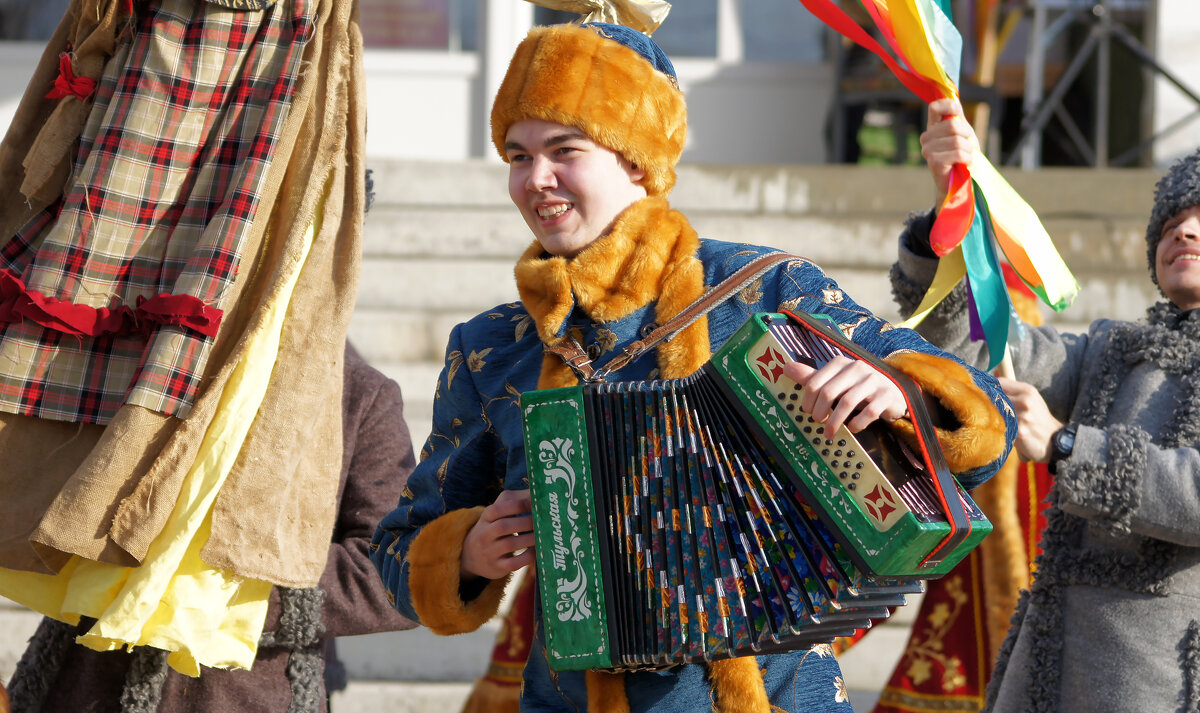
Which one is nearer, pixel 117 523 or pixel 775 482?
pixel 775 482

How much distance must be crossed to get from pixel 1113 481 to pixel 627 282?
111 centimetres

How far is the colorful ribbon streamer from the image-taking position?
2371mm

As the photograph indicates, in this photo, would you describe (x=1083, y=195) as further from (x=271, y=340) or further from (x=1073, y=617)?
(x=271, y=340)

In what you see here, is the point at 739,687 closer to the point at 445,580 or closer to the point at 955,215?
the point at 445,580

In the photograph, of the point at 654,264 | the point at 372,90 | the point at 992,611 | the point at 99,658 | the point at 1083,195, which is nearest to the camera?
the point at 654,264

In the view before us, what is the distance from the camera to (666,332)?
6.08ft

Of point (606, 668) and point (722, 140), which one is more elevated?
point (722, 140)

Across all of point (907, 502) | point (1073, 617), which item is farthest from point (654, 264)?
point (1073, 617)

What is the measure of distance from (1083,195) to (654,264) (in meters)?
5.28

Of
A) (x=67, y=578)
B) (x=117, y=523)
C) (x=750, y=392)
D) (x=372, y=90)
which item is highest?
(x=372, y=90)

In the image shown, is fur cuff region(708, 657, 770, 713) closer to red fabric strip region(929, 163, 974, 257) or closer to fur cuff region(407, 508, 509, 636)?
fur cuff region(407, 508, 509, 636)

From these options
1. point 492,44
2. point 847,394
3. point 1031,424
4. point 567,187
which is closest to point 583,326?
point 567,187

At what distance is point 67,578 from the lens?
2.34m

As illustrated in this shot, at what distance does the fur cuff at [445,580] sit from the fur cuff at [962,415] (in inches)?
29.3
